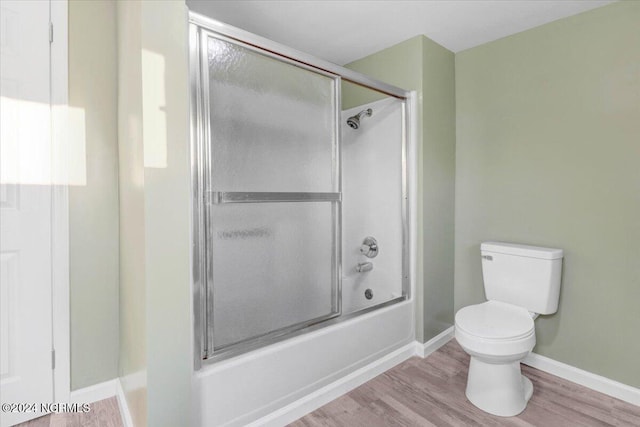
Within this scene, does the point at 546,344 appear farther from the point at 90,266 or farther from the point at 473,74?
the point at 90,266

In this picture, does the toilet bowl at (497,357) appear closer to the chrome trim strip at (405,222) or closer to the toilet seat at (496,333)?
the toilet seat at (496,333)

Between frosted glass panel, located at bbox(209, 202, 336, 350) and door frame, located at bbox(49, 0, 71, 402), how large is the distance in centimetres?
89

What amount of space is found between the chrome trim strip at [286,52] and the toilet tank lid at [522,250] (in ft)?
3.90

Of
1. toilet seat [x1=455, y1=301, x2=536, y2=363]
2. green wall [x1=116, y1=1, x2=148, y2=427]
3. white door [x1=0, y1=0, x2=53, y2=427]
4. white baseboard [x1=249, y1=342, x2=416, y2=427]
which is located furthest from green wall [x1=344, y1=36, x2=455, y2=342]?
white door [x1=0, y1=0, x2=53, y2=427]

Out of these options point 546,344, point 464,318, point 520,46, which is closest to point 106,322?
point 464,318

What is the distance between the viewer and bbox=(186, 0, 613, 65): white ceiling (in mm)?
1961

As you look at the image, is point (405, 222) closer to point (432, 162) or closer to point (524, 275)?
point (432, 162)

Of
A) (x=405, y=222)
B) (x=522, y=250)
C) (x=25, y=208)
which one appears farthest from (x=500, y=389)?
(x=25, y=208)

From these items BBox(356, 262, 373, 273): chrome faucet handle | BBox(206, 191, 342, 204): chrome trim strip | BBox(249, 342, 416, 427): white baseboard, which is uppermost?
BBox(206, 191, 342, 204): chrome trim strip

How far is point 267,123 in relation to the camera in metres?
1.69

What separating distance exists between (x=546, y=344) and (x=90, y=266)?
284cm

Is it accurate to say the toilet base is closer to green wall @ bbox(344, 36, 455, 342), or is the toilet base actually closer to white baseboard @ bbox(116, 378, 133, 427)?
green wall @ bbox(344, 36, 455, 342)

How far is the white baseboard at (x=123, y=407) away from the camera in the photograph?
1567 millimetres

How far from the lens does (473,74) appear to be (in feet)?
8.20
